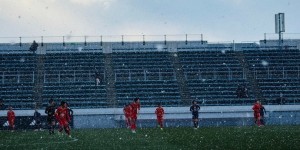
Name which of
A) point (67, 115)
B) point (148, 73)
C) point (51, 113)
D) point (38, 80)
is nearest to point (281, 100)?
point (148, 73)

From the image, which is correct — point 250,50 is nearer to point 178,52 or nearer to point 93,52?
point 178,52

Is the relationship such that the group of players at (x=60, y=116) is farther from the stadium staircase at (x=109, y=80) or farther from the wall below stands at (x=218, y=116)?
the stadium staircase at (x=109, y=80)

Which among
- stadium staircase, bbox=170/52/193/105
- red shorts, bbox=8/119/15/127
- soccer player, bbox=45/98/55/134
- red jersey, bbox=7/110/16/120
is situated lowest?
red shorts, bbox=8/119/15/127

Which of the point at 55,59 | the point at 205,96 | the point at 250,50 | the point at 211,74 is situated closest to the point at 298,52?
the point at 250,50

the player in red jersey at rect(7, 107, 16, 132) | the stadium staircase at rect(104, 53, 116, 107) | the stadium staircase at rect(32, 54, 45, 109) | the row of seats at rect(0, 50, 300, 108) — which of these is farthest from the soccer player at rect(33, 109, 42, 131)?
the stadium staircase at rect(104, 53, 116, 107)

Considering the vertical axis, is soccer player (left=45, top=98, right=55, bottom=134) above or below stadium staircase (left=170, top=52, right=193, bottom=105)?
below

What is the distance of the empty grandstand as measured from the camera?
4822cm

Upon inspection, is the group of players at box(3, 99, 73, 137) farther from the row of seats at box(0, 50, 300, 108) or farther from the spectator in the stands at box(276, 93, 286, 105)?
the spectator in the stands at box(276, 93, 286, 105)

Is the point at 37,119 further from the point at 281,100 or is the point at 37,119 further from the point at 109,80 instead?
the point at 281,100

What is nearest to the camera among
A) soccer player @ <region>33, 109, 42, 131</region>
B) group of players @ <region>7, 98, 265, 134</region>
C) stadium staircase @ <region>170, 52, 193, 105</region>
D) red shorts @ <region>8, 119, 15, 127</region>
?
group of players @ <region>7, 98, 265, 134</region>

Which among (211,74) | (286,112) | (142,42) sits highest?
(142,42)

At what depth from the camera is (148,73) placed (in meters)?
52.3

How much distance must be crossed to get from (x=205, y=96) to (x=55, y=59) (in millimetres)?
16301

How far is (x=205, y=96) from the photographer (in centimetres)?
4834
